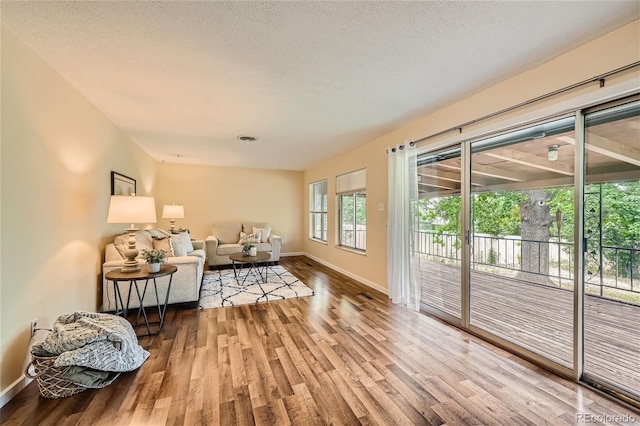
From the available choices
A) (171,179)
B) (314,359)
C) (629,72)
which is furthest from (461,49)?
(171,179)

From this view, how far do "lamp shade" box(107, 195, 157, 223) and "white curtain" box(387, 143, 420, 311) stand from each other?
112 inches

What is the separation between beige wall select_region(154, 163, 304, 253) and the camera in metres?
6.26

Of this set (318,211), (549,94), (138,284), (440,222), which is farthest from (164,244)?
(549,94)

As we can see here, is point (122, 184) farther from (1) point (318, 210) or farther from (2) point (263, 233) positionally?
(1) point (318, 210)

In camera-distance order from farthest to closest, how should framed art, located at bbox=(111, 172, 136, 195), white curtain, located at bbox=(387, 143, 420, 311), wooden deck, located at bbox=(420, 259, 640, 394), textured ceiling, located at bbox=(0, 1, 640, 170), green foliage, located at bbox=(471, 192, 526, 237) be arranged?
framed art, located at bbox=(111, 172, 136, 195), white curtain, located at bbox=(387, 143, 420, 311), green foliage, located at bbox=(471, 192, 526, 237), wooden deck, located at bbox=(420, 259, 640, 394), textured ceiling, located at bbox=(0, 1, 640, 170)

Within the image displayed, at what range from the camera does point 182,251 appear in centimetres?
409

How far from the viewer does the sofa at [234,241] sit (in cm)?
553

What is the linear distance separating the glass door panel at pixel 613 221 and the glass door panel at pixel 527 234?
4.9 inches

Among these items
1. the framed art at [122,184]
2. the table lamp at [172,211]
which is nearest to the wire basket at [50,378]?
the framed art at [122,184]

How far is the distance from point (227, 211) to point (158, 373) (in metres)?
5.01

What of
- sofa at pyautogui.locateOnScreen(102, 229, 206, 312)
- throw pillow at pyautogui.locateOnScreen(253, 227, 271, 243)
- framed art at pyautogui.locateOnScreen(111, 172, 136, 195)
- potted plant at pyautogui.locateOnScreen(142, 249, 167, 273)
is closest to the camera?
potted plant at pyautogui.locateOnScreen(142, 249, 167, 273)

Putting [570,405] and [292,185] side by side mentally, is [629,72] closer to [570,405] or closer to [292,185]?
[570,405]

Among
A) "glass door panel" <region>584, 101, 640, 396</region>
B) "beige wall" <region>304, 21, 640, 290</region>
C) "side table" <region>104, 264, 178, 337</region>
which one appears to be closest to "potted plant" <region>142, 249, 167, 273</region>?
"side table" <region>104, 264, 178, 337</region>

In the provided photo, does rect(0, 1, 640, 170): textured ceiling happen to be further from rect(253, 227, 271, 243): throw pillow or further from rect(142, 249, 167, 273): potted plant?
rect(253, 227, 271, 243): throw pillow
